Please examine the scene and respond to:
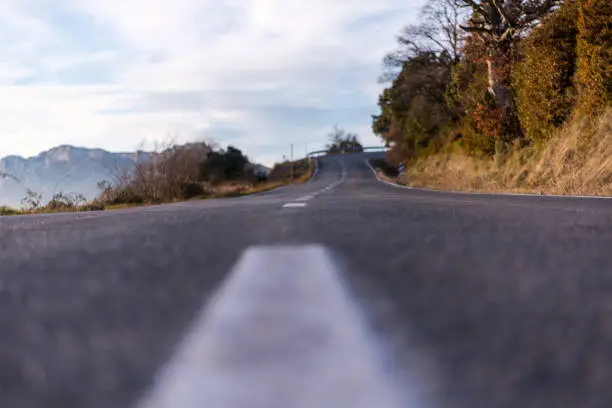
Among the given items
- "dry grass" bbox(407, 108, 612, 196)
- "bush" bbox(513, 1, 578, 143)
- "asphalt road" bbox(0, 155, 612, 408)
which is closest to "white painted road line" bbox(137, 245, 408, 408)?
"asphalt road" bbox(0, 155, 612, 408)

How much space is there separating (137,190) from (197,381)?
85.6 feet

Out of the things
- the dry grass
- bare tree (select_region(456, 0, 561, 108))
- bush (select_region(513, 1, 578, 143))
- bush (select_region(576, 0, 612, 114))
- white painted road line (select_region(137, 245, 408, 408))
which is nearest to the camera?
white painted road line (select_region(137, 245, 408, 408))

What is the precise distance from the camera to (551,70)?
20922 mm

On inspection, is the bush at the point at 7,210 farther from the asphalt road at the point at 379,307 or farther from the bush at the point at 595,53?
the asphalt road at the point at 379,307

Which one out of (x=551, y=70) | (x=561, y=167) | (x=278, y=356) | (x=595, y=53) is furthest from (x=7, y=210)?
(x=278, y=356)

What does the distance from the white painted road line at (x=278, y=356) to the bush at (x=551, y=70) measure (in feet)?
64.3

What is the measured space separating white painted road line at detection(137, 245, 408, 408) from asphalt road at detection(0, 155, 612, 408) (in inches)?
1.0

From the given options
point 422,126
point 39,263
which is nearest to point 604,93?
point 39,263

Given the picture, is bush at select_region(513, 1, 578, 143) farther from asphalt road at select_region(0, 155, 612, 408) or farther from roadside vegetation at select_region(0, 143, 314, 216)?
asphalt road at select_region(0, 155, 612, 408)

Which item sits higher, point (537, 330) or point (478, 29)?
point (478, 29)

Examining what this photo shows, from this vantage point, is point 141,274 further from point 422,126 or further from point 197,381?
point 422,126

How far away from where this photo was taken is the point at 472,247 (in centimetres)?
410

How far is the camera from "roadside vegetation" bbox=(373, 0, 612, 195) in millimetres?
18375

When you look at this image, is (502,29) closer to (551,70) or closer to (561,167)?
(551,70)
